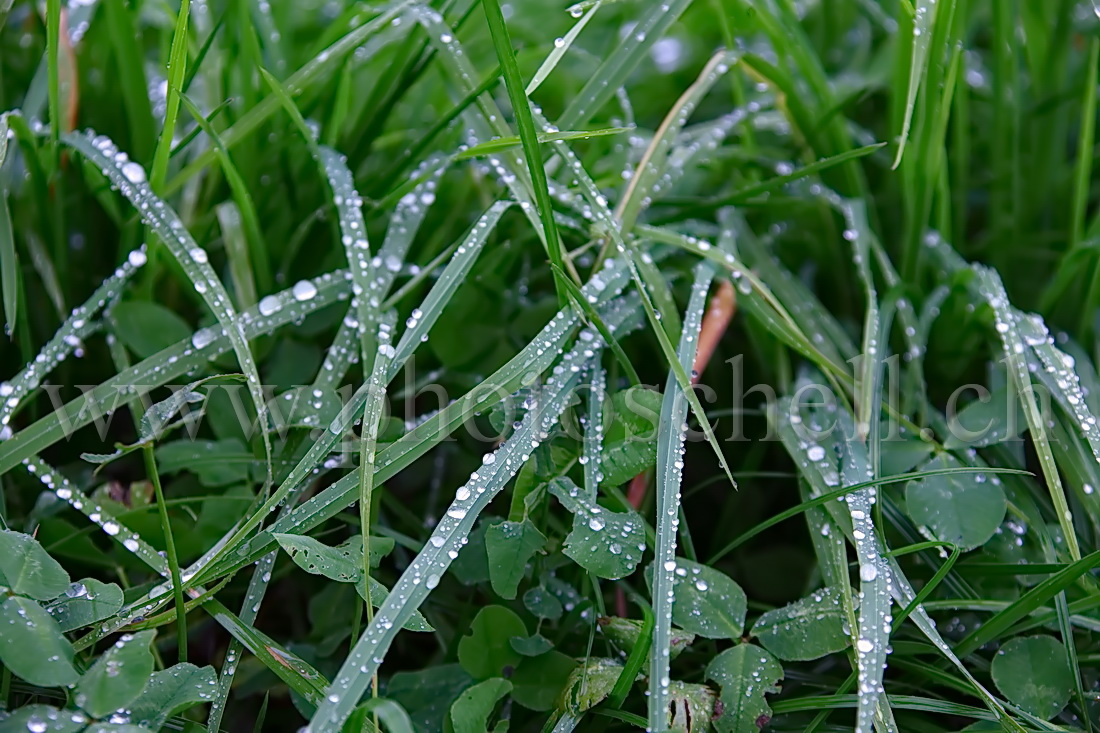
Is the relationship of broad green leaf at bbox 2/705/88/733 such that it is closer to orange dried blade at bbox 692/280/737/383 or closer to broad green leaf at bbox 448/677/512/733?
broad green leaf at bbox 448/677/512/733

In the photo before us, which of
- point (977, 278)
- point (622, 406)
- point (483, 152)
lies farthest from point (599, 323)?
point (977, 278)

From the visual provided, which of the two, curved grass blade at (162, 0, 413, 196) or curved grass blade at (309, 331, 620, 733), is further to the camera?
curved grass blade at (162, 0, 413, 196)

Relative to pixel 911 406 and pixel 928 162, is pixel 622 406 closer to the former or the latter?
pixel 911 406

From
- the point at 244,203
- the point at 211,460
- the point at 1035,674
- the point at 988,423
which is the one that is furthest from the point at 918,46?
the point at 211,460

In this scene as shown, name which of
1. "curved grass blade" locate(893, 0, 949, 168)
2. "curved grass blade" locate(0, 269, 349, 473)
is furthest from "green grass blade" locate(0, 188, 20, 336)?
"curved grass blade" locate(893, 0, 949, 168)

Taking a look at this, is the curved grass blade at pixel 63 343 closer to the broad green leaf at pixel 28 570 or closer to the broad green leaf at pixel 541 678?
the broad green leaf at pixel 28 570

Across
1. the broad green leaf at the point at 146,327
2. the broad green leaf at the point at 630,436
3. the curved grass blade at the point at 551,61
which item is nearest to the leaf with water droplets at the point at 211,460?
the broad green leaf at the point at 146,327

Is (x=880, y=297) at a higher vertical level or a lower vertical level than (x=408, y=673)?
higher
